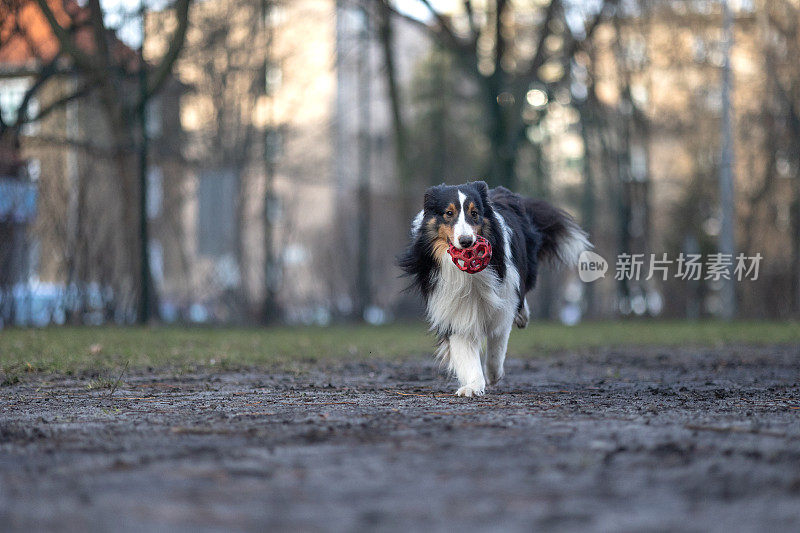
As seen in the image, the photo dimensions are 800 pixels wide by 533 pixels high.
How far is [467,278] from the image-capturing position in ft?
24.8

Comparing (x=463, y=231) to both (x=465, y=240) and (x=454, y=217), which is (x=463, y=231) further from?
(x=454, y=217)

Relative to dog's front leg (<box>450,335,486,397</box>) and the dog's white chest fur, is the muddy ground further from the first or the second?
the dog's white chest fur

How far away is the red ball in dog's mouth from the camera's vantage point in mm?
7148

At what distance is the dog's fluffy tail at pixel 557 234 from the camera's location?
9.79 metres

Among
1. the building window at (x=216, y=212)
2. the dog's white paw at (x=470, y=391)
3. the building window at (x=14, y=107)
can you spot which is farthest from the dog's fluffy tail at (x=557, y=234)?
the building window at (x=216, y=212)

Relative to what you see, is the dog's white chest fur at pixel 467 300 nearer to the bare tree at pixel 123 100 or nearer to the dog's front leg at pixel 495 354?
the dog's front leg at pixel 495 354

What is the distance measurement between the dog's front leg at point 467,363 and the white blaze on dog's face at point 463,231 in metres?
0.89

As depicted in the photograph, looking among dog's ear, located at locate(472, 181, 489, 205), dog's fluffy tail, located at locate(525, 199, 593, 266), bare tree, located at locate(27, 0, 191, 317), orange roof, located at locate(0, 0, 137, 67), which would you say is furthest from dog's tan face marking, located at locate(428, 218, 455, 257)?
orange roof, located at locate(0, 0, 137, 67)

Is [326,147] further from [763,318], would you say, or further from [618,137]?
[763,318]

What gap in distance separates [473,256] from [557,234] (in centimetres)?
293

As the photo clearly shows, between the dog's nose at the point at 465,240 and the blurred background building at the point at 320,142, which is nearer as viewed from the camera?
the dog's nose at the point at 465,240


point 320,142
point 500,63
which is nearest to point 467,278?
point 500,63

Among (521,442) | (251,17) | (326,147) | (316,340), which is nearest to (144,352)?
(316,340)

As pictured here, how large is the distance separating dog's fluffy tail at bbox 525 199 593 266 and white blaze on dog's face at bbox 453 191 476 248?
2.67 m
